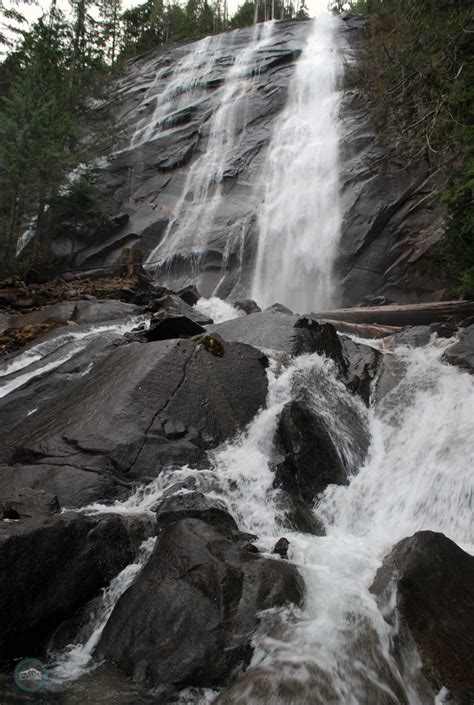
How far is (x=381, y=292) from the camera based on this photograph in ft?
59.3

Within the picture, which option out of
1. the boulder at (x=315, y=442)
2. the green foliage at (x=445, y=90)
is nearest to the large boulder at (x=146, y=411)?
the boulder at (x=315, y=442)

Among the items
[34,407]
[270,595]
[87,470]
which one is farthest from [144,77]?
[270,595]

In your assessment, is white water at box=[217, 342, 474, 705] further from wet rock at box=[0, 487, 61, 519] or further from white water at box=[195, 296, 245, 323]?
white water at box=[195, 296, 245, 323]

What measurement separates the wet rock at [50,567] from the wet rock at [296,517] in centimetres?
188

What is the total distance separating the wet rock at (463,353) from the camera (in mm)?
9445

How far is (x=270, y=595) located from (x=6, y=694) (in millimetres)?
2068

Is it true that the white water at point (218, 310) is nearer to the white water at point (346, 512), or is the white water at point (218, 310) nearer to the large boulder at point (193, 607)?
the white water at point (346, 512)

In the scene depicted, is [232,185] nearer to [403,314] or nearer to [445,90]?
[445,90]

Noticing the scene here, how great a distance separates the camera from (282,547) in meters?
5.05

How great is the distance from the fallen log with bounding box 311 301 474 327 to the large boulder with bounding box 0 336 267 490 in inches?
282

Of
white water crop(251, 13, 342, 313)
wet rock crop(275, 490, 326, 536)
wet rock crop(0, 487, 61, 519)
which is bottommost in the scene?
wet rock crop(275, 490, 326, 536)

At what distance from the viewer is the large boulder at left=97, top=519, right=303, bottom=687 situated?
11.9ft

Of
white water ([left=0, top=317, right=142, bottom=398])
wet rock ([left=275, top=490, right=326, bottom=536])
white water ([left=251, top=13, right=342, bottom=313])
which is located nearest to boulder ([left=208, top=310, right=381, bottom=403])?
white water ([left=0, top=317, right=142, bottom=398])

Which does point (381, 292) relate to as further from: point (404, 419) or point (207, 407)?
point (207, 407)
